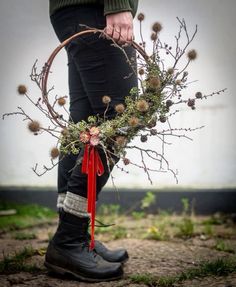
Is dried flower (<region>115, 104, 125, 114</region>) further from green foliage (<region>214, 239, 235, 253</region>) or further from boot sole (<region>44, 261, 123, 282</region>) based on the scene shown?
green foliage (<region>214, 239, 235, 253</region>)

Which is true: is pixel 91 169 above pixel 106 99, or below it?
below

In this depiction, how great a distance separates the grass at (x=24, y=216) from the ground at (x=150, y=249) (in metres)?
0.01

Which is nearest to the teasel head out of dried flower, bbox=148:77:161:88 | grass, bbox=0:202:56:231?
dried flower, bbox=148:77:161:88

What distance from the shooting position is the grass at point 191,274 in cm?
204

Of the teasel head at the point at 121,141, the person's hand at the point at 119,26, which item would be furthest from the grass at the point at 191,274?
the person's hand at the point at 119,26

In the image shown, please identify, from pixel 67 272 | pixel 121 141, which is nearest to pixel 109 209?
pixel 67 272

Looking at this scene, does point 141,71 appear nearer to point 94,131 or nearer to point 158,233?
point 94,131

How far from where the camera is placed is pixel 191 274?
2119 mm

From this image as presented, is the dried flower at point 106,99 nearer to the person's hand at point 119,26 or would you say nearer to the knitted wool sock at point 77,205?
the person's hand at point 119,26

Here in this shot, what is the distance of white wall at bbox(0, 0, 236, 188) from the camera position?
3609 millimetres

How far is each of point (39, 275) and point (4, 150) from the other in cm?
178

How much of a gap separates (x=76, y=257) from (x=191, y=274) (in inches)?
19.8

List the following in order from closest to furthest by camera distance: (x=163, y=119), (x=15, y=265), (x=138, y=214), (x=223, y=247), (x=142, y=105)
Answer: (x=142, y=105)
(x=163, y=119)
(x=15, y=265)
(x=223, y=247)
(x=138, y=214)

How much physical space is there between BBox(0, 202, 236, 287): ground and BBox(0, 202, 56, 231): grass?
1 centimetres
